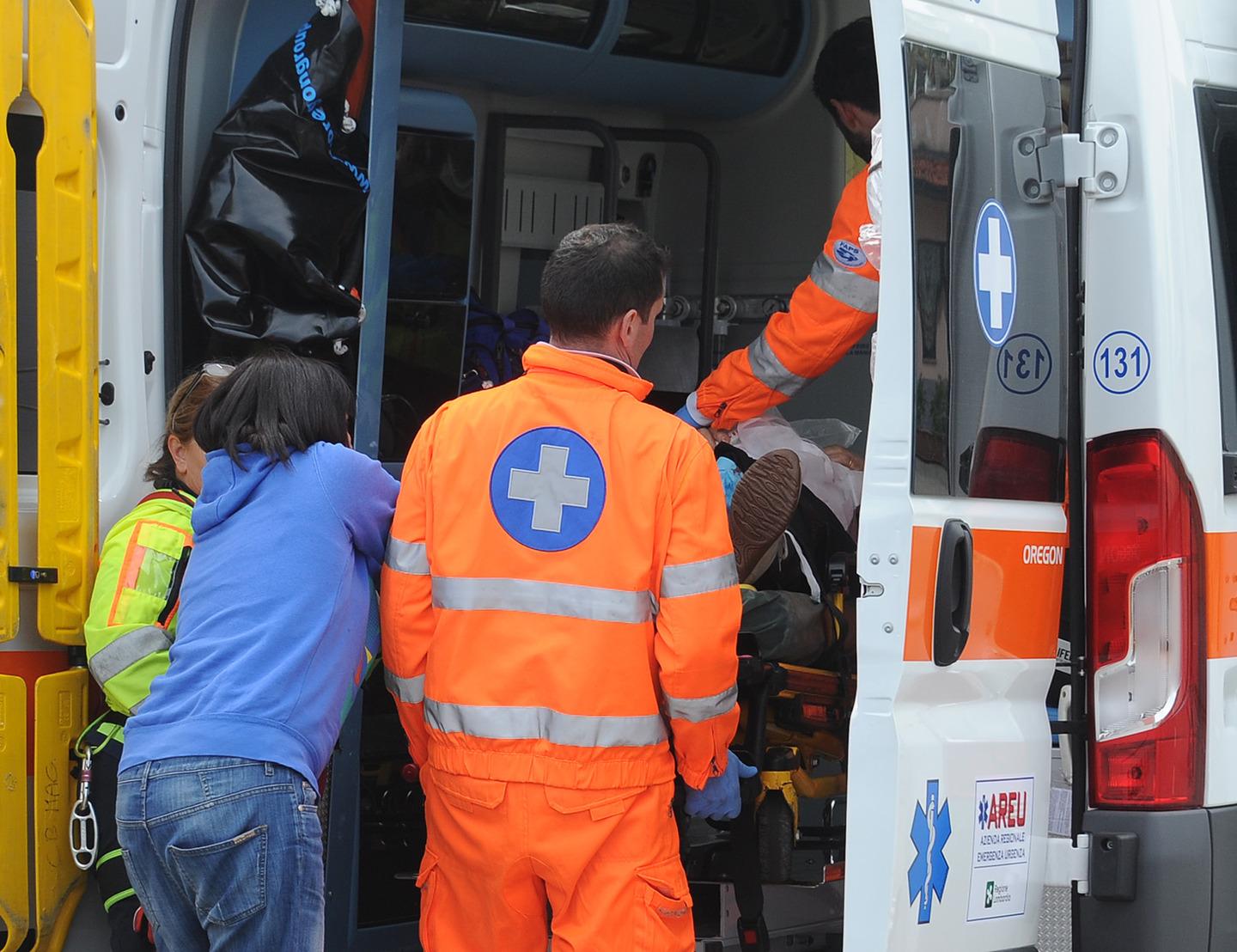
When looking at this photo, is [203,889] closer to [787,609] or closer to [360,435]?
[360,435]

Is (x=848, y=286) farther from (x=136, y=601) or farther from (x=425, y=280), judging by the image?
(x=136, y=601)

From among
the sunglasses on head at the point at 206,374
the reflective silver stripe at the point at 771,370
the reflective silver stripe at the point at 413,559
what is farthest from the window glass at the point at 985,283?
the reflective silver stripe at the point at 771,370

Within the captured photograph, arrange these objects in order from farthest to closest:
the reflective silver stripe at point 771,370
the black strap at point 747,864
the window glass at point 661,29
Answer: the window glass at point 661,29, the reflective silver stripe at point 771,370, the black strap at point 747,864

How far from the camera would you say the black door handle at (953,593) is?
7.36ft

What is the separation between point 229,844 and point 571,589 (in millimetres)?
689

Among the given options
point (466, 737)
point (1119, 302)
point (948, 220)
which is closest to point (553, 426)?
point (466, 737)

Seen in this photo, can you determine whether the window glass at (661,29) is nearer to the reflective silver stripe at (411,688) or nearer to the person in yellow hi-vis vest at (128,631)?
the person in yellow hi-vis vest at (128,631)

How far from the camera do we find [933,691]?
2271 millimetres

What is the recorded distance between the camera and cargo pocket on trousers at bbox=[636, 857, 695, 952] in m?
2.49

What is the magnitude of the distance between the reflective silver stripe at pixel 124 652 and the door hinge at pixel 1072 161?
1.70 m

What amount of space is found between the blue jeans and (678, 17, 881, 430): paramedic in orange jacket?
6.75 feet

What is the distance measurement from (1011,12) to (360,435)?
1.57 metres

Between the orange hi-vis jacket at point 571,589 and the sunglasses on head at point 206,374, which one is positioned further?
the sunglasses on head at point 206,374

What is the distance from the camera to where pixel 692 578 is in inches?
98.8
